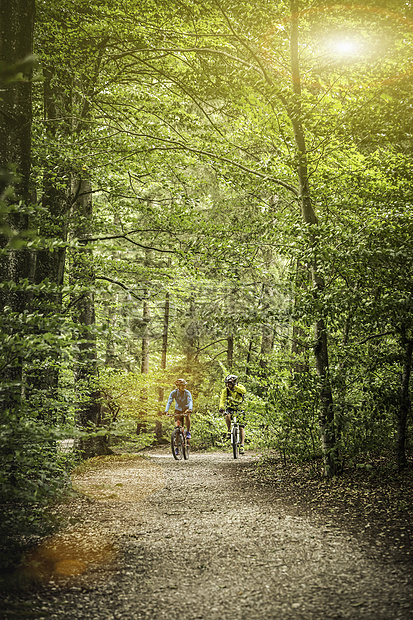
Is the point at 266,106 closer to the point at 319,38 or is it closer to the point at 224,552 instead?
the point at 319,38

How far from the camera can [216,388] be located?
21.4m

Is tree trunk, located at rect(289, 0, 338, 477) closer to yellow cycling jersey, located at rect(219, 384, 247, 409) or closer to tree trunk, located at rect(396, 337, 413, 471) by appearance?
tree trunk, located at rect(396, 337, 413, 471)

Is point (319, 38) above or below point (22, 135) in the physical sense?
above

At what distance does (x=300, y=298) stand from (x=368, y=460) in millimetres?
3231

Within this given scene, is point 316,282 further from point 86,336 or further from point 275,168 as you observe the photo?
point 86,336

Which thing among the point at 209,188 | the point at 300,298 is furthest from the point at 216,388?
the point at 300,298

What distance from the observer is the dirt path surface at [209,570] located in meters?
2.94

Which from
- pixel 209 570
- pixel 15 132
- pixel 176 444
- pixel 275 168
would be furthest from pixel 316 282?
pixel 176 444

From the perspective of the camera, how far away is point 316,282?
6887 mm

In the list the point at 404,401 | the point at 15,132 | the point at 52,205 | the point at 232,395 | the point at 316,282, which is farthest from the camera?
the point at 232,395

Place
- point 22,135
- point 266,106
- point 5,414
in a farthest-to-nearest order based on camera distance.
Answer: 1. point 266,106
2. point 22,135
3. point 5,414

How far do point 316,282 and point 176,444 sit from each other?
665 centimetres

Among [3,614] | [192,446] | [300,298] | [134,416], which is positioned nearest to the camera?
[3,614]

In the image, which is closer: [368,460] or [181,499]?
[181,499]
